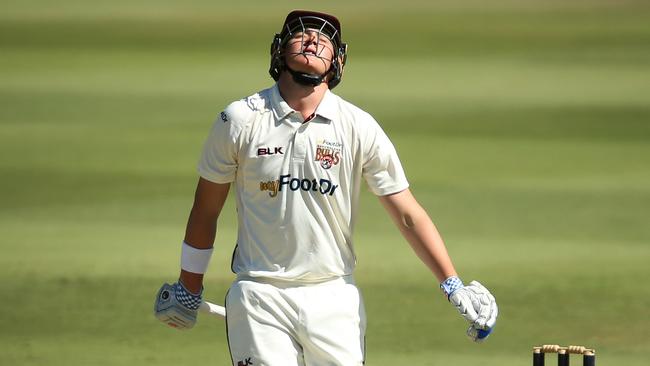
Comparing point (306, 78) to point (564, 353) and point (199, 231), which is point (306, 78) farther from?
point (564, 353)

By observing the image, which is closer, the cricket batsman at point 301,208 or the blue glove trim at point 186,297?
the cricket batsman at point 301,208

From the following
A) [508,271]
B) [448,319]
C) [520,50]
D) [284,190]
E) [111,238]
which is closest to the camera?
[284,190]

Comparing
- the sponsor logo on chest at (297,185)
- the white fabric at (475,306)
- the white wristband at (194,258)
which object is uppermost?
the sponsor logo on chest at (297,185)

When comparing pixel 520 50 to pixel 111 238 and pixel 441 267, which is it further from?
pixel 441 267

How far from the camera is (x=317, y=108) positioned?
13.3 feet

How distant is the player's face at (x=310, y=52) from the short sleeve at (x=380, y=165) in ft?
0.71

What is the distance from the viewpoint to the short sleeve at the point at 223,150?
397 centimetres

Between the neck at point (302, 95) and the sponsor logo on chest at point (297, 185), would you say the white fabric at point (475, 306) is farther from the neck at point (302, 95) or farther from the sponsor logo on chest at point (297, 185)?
the neck at point (302, 95)

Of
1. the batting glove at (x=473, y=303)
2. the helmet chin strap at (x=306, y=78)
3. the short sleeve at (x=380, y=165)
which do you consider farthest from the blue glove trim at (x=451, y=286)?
the helmet chin strap at (x=306, y=78)

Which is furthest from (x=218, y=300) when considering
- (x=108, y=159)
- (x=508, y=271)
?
(x=108, y=159)

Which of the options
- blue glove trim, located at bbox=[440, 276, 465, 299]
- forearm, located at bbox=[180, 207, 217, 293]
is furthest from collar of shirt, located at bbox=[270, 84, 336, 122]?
blue glove trim, located at bbox=[440, 276, 465, 299]

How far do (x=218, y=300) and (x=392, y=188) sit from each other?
3375 mm

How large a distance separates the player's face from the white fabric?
74 cm

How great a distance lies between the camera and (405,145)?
35.4 ft
